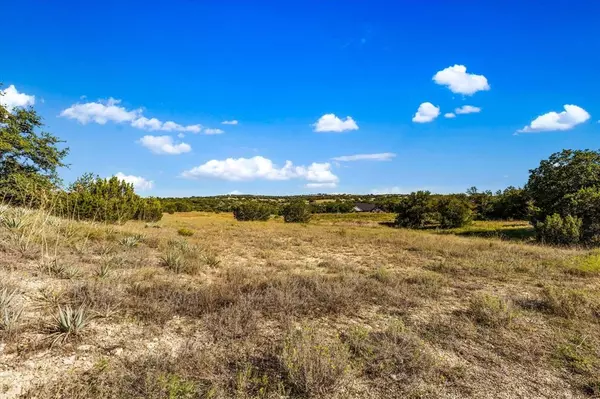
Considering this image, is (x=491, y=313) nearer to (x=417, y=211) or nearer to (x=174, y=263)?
(x=174, y=263)

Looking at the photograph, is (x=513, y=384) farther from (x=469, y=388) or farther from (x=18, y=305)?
(x=18, y=305)

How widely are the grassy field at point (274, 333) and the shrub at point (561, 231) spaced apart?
13.3 meters

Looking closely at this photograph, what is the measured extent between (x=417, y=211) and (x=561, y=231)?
22.4 m

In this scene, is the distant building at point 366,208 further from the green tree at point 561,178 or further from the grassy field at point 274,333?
the grassy field at point 274,333

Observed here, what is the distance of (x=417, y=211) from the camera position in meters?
42.2

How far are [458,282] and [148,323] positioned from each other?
7.76m

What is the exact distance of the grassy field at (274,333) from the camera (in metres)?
3.56

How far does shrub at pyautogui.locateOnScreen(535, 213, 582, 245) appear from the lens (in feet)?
63.5

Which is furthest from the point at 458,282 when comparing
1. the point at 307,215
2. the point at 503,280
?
the point at 307,215

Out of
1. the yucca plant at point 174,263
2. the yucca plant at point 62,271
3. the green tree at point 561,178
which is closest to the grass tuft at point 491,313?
the yucca plant at point 174,263

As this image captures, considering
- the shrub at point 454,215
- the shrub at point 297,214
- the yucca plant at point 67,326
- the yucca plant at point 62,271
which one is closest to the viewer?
the yucca plant at point 67,326

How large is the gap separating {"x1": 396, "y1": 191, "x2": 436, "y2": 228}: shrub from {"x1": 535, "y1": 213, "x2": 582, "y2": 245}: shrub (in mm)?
20601

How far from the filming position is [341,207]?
276 ft

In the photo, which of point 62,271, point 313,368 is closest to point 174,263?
point 62,271
